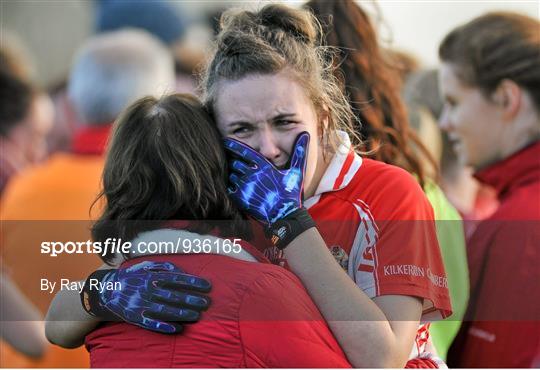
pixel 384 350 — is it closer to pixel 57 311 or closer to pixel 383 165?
Result: pixel 383 165

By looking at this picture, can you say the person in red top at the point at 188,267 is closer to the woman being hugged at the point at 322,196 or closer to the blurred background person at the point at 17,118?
the woman being hugged at the point at 322,196

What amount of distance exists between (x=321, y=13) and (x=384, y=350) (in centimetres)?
109

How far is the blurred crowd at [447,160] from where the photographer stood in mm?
2725

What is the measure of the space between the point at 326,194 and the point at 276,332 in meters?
0.45

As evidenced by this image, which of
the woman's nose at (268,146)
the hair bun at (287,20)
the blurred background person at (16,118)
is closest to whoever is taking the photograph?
the woman's nose at (268,146)

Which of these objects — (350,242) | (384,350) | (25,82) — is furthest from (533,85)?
(25,82)

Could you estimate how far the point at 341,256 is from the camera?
219cm

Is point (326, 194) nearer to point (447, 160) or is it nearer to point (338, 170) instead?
point (338, 170)

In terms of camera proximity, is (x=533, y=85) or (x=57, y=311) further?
(x=533, y=85)

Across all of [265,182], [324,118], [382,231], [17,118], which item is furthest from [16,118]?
[382,231]

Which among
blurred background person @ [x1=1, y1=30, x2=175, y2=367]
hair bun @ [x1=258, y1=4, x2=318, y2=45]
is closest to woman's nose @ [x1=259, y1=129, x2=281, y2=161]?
hair bun @ [x1=258, y1=4, x2=318, y2=45]

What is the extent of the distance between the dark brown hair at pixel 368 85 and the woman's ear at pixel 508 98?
337 millimetres

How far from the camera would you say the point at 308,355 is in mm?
1909

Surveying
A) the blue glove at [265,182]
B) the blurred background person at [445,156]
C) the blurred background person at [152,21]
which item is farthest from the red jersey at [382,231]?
the blurred background person at [152,21]
